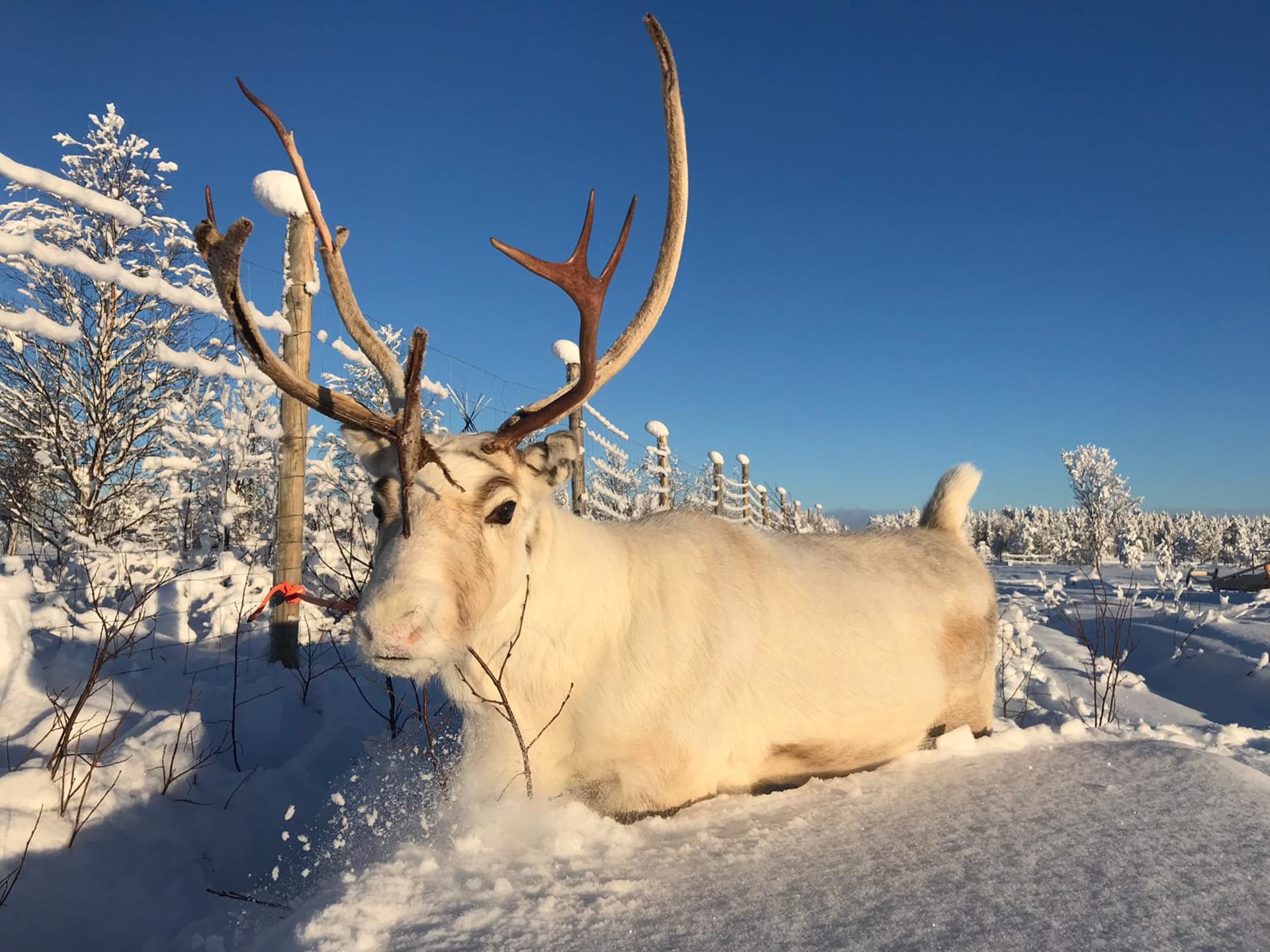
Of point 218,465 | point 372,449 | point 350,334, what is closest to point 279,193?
point 350,334

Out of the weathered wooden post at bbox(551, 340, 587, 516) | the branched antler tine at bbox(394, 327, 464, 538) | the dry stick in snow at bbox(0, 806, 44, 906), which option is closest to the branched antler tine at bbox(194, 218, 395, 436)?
the branched antler tine at bbox(394, 327, 464, 538)

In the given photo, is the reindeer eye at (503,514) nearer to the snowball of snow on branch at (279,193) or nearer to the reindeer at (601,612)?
the reindeer at (601,612)

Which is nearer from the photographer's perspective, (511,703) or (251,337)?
(251,337)

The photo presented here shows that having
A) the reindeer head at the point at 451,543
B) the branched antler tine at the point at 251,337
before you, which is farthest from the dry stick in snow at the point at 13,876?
the branched antler tine at the point at 251,337

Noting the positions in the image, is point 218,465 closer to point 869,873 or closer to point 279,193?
point 279,193

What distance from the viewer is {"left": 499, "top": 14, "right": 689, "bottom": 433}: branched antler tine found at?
3.09 m

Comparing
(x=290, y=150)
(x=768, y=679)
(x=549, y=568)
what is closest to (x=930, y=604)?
(x=768, y=679)

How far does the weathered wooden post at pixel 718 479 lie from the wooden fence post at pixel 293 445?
12.7 metres

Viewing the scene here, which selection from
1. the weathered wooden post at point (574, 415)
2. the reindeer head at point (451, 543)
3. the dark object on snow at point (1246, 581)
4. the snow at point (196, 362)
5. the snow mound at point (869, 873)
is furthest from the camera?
the dark object on snow at point (1246, 581)

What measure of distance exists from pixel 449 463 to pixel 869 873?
6.06ft

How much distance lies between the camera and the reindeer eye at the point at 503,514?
101 inches

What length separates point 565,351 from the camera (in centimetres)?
901

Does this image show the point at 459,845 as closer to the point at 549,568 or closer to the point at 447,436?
the point at 549,568

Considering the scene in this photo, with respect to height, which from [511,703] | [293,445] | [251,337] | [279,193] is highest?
[279,193]
